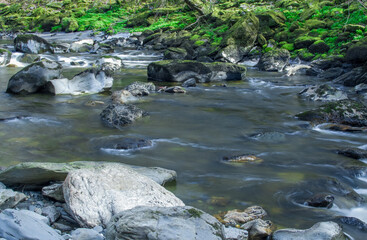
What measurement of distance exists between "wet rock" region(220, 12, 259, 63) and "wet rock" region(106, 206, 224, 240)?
15801 mm

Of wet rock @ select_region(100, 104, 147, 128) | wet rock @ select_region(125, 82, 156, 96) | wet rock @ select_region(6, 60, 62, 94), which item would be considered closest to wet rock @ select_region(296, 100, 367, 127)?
wet rock @ select_region(100, 104, 147, 128)

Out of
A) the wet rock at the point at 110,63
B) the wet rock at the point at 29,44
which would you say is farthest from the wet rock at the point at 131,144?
the wet rock at the point at 29,44

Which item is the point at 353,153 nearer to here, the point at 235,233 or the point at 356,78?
the point at 235,233

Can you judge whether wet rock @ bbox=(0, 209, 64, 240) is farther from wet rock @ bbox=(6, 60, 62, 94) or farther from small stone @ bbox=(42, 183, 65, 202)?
wet rock @ bbox=(6, 60, 62, 94)

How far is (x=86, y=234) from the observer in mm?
3240

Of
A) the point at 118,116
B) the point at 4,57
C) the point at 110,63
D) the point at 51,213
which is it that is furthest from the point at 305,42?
the point at 51,213

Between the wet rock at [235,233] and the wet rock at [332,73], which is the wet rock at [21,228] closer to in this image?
the wet rock at [235,233]

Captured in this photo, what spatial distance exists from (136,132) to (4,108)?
414cm

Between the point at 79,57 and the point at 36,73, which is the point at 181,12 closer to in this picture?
the point at 79,57

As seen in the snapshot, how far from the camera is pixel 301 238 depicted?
11.3 ft

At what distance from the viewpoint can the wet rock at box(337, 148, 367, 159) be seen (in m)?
5.93

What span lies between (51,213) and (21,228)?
0.91 m

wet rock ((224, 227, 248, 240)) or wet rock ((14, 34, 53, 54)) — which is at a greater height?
wet rock ((14, 34, 53, 54))

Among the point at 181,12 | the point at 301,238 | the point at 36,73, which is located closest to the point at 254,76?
the point at 36,73
